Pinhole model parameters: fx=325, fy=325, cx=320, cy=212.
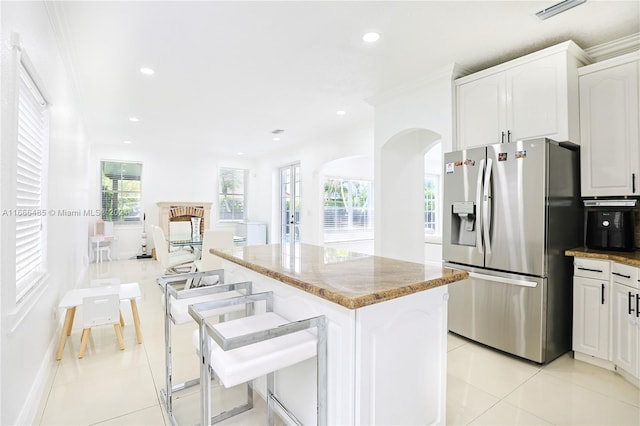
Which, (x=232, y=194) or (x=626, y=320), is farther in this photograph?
(x=232, y=194)

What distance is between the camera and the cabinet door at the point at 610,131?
8.48 feet

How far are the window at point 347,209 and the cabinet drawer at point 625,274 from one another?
19.7 ft

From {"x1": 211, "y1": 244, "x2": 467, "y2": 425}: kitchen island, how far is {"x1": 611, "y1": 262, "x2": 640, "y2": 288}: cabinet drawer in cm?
164

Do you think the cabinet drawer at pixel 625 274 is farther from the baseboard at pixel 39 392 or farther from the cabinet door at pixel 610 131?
the baseboard at pixel 39 392

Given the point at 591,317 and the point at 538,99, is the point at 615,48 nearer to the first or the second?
the point at 538,99

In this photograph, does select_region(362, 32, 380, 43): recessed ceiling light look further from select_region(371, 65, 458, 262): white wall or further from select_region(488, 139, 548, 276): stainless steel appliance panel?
select_region(488, 139, 548, 276): stainless steel appliance panel

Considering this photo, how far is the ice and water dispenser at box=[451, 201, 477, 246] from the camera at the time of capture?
2996 mm

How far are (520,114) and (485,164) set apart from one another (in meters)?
0.53

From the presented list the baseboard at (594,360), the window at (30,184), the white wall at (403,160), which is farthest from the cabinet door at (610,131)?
the window at (30,184)

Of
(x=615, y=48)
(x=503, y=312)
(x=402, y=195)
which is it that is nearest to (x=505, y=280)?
(x=503, y=312)

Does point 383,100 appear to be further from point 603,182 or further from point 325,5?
point 603,182

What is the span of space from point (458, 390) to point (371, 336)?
1360mm

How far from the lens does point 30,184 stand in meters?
2.16

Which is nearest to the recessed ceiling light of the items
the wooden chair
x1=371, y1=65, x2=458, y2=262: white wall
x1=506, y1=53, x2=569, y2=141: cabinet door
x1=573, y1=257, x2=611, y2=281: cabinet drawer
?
x1=371, y1=65, x2=458, y2=262: white wall
